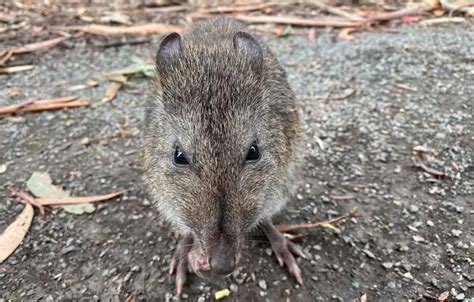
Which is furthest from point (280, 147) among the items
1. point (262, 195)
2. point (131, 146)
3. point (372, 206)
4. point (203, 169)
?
point (131, 146)

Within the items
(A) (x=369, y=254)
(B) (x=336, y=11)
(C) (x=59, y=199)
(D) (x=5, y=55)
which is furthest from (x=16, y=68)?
(A) (x=369, y=254)

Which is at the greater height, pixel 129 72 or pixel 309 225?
A: pixel 129 72

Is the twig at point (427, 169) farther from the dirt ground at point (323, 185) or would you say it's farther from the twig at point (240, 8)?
the twig at point (240, 8)

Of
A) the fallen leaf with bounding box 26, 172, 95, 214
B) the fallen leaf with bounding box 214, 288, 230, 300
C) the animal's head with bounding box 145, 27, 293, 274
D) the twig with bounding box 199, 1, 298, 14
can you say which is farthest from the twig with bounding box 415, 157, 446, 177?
the twig with bounding box 199, 1, 298, 14

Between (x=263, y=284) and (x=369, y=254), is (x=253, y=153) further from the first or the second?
(x=369, y=254)

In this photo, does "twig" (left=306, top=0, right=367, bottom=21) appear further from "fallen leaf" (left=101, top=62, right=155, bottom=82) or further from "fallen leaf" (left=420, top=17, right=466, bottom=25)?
"fallen leaf" (left=101, top=62, right=155, bottom=82)

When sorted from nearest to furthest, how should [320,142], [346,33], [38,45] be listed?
[320,142] → [38,45] → [346,33]

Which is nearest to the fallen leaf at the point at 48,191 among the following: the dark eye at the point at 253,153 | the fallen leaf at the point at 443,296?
the dark eye at the point at 253,153
